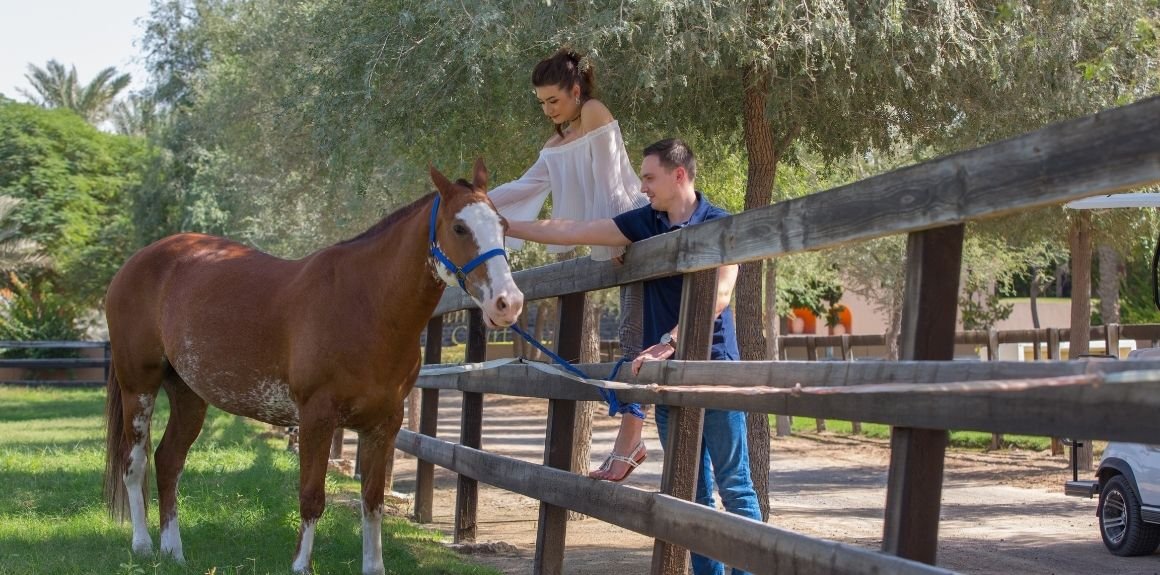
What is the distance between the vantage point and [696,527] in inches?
148

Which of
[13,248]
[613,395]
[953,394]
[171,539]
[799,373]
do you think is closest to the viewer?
[953,394]

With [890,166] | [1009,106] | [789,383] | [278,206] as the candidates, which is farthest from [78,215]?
[789,383]

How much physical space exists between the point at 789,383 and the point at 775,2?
14.3 ft

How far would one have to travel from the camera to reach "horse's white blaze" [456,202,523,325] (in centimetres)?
424

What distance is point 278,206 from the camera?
58.0ft

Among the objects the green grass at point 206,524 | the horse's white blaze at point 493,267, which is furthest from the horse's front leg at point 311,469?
the horse's white blaze at point 493,267

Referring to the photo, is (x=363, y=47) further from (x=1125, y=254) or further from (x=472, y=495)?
(x=1125, y=254)

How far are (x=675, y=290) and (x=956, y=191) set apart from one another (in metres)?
1.98

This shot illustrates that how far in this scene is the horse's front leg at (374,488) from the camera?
5340mm

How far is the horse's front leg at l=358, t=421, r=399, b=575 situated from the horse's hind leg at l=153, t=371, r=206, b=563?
3.31 ft

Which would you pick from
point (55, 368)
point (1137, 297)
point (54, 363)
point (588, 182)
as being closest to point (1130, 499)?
point (588, 182)

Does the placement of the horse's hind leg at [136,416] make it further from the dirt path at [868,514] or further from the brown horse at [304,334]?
the dirt path at [868,514]

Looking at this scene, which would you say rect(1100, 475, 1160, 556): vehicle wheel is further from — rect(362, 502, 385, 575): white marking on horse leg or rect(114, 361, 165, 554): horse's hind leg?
rect(114, 361, 165, 554): horse's hind leg

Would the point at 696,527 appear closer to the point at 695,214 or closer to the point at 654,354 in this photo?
the point at 654,354
